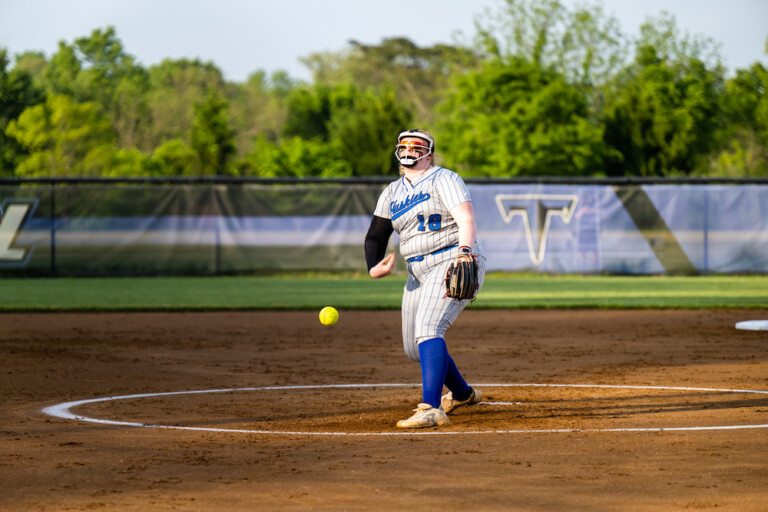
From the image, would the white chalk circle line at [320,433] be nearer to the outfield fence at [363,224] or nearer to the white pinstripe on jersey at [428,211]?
the white pinstripe on jersey at [428,211]

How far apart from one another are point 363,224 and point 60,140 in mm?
33307

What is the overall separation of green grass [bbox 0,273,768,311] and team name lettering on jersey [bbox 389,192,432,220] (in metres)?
9.04

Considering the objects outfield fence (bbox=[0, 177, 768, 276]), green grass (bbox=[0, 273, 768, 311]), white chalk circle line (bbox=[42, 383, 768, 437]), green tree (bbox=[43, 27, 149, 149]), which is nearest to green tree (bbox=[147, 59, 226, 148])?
green tree (bbox=[43, 27, 149, 149])

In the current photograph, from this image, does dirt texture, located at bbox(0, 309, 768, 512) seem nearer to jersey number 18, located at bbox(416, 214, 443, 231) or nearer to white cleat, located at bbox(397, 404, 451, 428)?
white cleat, located at bbox(397, 404, 451, 428)

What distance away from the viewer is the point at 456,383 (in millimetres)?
6953

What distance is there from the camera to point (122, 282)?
20.5 metres

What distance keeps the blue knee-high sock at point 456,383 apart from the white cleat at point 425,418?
475mm

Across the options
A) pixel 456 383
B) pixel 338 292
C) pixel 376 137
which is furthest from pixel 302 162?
pixel 456 383

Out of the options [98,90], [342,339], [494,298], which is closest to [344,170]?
[98,90]

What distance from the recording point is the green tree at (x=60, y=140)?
49.4 metres

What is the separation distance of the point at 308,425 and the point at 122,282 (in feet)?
48.4

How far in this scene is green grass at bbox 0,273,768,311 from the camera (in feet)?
52.2

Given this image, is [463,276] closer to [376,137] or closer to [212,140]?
[212,140]

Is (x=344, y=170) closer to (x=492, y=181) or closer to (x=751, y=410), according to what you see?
(x=492, y=181)
